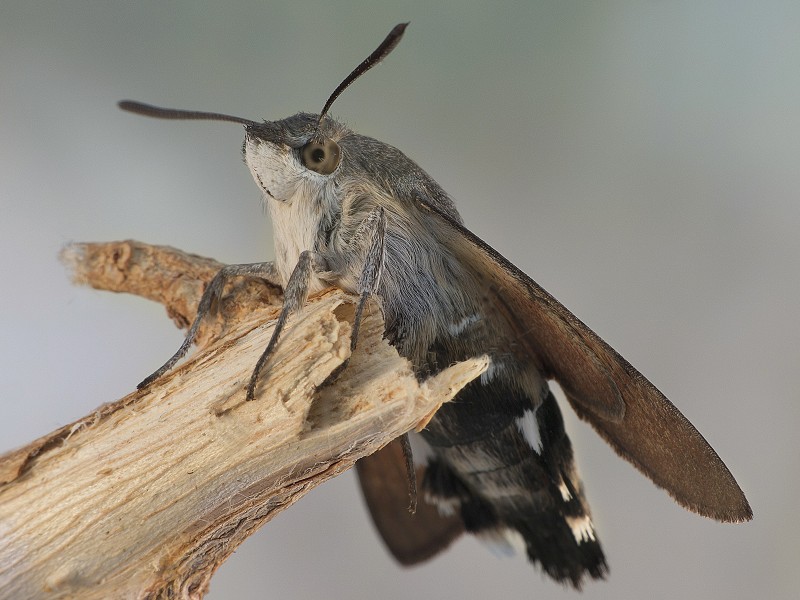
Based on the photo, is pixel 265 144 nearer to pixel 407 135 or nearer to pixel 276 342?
pixel 276 342

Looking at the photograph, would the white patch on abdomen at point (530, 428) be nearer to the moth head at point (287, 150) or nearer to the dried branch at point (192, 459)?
the dried branch at point (192, 459)

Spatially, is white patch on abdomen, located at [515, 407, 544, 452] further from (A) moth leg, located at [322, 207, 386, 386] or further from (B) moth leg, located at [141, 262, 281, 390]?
(B) moth leg, located at [141, 262, 281, 390]

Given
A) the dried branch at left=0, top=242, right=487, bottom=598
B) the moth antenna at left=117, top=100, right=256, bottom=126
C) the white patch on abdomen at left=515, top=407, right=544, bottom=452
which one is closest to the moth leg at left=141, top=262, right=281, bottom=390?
the dried branch at left=0, top=242, right=487, bottom=598

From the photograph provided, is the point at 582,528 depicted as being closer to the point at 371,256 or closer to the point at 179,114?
the point at 371,256

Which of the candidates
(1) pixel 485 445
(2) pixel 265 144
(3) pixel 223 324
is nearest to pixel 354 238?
(2) pixel 265 144

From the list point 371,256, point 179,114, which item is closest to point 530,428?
point 371,256

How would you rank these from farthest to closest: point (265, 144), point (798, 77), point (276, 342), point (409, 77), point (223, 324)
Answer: point (409, 77)
point (798, 77)
point (223, 324)
point (265, 144)
point (276, 342)

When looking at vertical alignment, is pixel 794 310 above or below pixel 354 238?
below

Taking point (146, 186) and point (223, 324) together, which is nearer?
point (223, 324)
